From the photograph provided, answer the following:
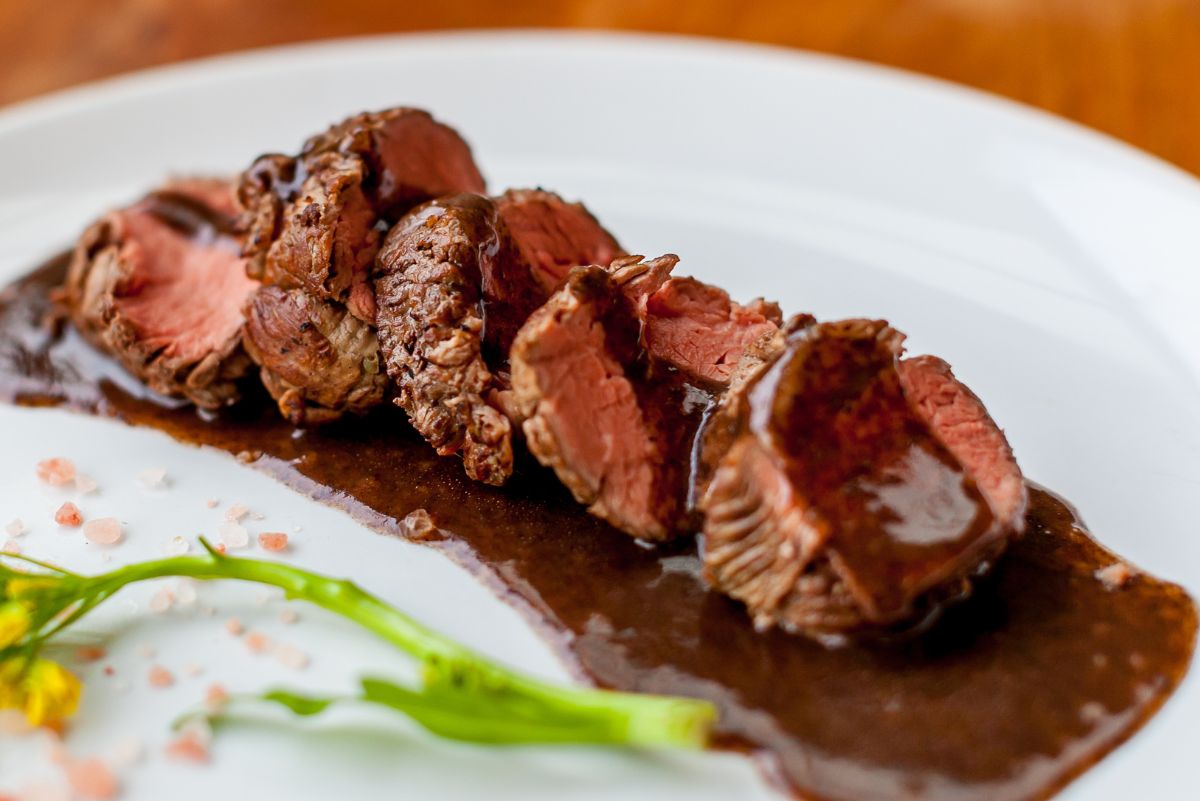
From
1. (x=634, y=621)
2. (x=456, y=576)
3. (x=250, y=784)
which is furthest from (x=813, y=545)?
(x=250, y=784)

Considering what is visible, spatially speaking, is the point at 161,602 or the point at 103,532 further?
the point at 103,532

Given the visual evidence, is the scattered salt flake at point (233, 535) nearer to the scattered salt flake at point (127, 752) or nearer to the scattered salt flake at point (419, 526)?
the scattered salt flake at point (419, 526)

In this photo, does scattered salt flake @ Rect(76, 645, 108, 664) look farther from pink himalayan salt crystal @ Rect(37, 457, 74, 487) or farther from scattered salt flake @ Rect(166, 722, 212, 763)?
pink himalayan salt crystal @ Rect(37, 457, 74, 487)

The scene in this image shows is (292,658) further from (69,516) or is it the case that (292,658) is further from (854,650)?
(854,650)

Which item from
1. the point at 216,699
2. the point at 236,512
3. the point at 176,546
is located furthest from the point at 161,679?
the point at 236,512

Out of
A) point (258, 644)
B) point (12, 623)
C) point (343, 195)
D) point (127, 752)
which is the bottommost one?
point (127, 752)

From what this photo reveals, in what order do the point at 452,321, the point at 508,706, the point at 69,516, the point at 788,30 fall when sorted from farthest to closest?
the point at 788,30 < the point at 69,516 < the point at 452,321 < the point at 508,706

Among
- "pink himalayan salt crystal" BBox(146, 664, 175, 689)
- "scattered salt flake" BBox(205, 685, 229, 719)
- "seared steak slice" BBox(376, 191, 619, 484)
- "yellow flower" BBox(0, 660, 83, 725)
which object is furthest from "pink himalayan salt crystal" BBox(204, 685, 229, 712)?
"seared steak slice" BBox(376, 191, 619, 484)

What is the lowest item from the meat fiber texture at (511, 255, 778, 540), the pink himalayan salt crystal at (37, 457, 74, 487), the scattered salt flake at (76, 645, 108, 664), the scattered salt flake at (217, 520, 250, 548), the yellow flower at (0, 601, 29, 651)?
the scattered salt flake at (76, 645, 108, 664)

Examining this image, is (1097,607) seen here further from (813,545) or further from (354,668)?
(354,668)
